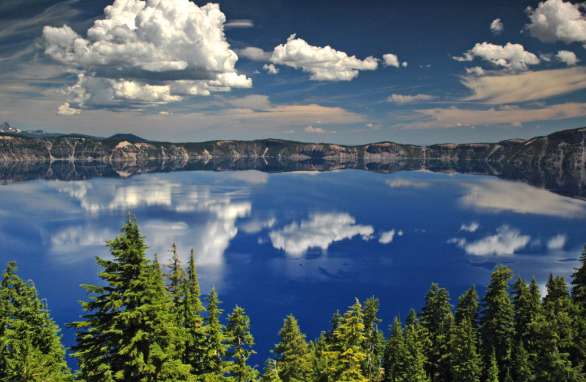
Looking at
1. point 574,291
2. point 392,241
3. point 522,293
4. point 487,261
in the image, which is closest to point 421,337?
point 522,293

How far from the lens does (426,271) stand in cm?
11088

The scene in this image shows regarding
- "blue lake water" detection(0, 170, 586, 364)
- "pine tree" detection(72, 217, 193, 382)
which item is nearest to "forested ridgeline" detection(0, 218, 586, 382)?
"pine tree" detection(72, 217, 193, 382)

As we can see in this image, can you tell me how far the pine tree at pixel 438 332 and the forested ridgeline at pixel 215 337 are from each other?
0.43ft

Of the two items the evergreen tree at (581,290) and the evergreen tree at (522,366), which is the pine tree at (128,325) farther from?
the evergreen tree at (581,290)

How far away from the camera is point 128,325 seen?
56.7 feet

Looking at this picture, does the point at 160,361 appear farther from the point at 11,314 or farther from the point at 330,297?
the point at 330,297

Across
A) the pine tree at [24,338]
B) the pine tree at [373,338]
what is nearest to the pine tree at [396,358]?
the pine tree at [373,338]

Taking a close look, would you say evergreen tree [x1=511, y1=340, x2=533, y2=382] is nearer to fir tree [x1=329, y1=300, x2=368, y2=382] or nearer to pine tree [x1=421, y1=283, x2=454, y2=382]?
pine tree [x1=421, y1=283, x2=454, y2=382]

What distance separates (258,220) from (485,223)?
9925 centimetres

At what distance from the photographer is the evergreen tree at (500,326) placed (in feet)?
151

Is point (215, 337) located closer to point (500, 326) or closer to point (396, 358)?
point (396, 358)

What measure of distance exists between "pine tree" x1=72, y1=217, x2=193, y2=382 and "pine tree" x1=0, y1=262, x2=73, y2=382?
8473 millimetres

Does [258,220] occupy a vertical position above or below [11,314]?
below

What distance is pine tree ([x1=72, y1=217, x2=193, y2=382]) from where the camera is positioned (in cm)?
1695
